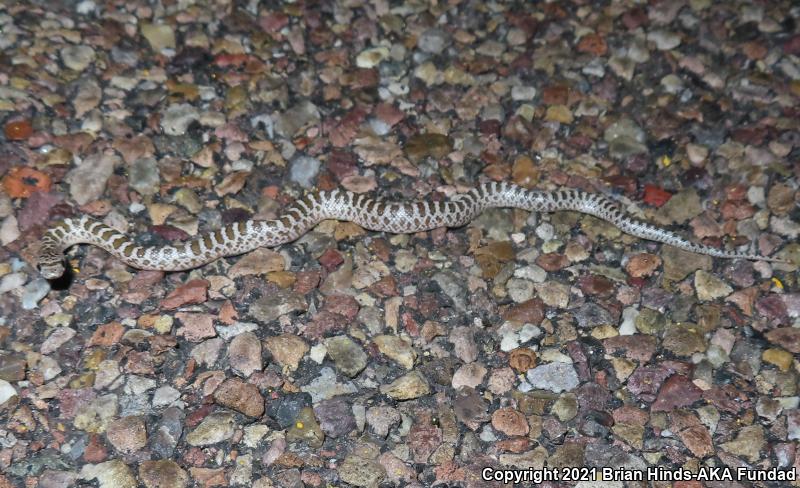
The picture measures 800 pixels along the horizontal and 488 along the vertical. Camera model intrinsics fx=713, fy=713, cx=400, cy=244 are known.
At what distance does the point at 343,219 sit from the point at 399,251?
99cm

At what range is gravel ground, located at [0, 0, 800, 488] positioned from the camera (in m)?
7.78

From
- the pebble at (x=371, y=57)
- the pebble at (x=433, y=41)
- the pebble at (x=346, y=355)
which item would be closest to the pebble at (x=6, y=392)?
the pebble at (x=346, y=355)

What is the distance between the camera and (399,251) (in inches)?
388

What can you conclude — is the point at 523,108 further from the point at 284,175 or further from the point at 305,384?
the point at 305,384

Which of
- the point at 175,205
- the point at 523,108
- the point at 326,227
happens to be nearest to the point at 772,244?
the point at 523,108

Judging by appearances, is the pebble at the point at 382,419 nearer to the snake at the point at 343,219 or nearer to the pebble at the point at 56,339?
the snake at the point at 343,219

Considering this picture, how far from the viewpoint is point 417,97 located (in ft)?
38.4

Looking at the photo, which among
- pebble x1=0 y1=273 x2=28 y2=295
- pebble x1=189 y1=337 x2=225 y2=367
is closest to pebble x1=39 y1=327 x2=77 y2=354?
pebble x1=0 y1=273 x2=28 y2=295

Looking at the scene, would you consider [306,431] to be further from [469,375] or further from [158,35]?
[158,35]

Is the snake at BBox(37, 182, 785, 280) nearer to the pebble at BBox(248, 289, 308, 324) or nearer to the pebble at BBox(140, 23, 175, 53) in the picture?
the pebble at BBox(248, 289, 308, 324)

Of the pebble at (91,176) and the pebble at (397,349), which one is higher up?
the pebble at (91,176)

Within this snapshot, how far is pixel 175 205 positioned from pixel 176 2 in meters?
4.50

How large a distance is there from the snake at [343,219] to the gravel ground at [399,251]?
0.65 feet

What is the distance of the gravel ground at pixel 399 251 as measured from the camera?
7777 mm
